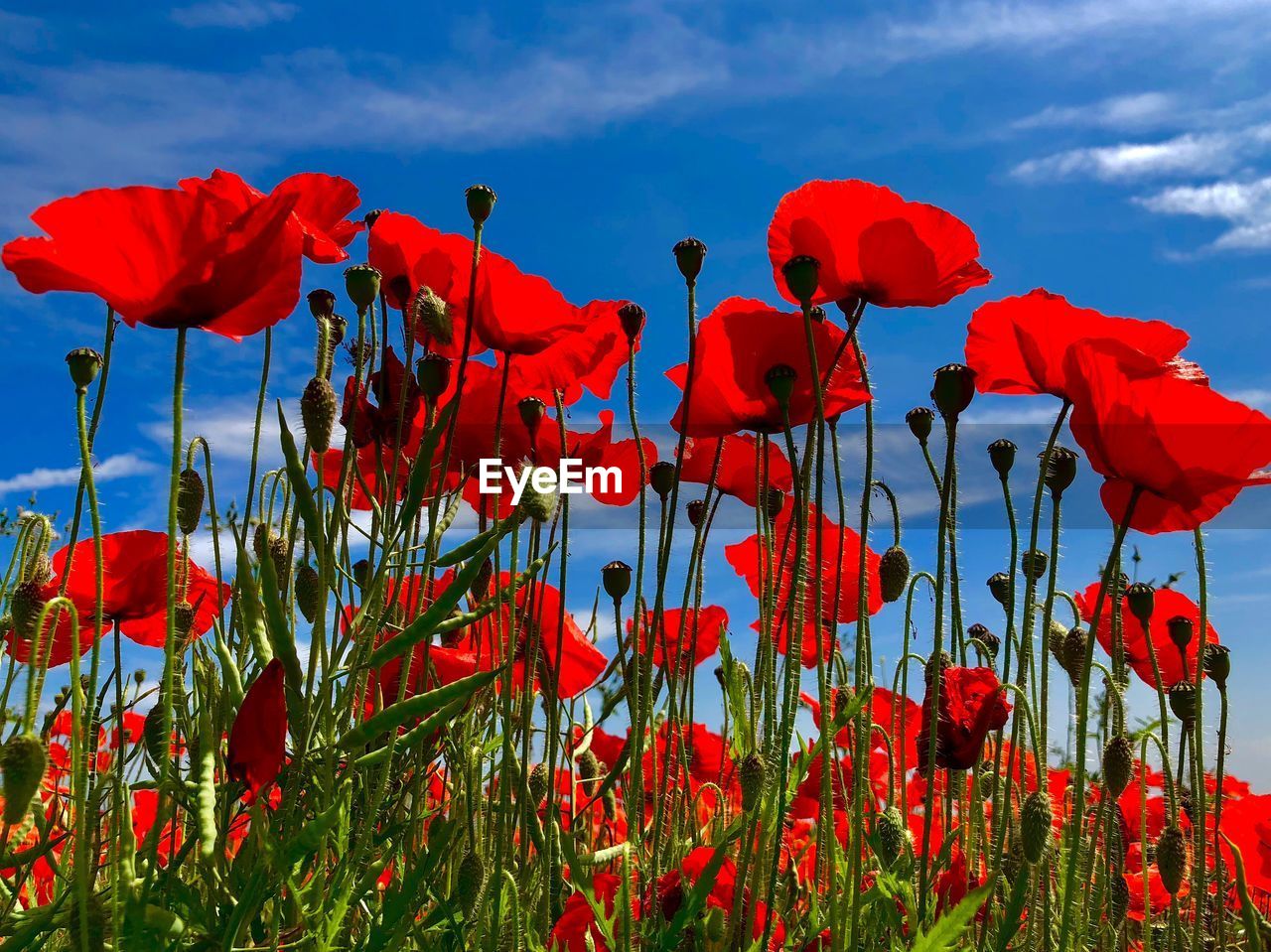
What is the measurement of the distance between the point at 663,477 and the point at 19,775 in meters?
1.22

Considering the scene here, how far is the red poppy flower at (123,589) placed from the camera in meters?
1.83

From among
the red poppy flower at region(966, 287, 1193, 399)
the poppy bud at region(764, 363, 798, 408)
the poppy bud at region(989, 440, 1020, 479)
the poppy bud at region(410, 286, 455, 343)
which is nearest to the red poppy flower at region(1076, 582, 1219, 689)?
the poppy bud at region(989, 440, 1020, 479)

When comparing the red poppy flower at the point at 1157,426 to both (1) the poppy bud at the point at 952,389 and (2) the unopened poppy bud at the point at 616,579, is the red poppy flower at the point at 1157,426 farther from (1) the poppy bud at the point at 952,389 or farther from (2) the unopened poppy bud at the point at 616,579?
(2) the unopened poppy bud at the point at 616,579

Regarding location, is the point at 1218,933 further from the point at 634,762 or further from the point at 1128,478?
the point at 634,762

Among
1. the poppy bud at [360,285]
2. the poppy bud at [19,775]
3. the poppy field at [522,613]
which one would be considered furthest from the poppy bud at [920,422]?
the poppy bud at [19,775]

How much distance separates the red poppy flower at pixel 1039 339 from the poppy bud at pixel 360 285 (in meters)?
0.90

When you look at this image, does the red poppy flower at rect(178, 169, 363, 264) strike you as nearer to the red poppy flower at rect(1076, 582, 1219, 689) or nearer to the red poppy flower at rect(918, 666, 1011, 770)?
the red poppy flower at rect(918, 666, 1011, 770)

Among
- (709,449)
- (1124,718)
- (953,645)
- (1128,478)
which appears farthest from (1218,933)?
(709,449)

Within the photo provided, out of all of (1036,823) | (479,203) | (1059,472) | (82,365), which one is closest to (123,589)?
(82,365)

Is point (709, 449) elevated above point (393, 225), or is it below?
below

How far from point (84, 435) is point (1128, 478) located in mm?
1395

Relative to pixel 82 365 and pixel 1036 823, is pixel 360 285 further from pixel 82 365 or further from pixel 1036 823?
pixel 1036 823

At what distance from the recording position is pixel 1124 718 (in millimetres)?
1776

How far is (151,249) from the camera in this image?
126 centimetres
